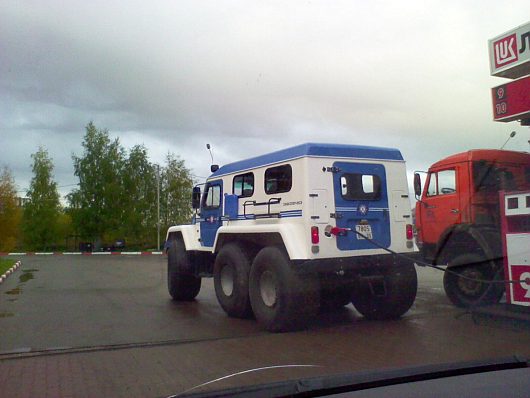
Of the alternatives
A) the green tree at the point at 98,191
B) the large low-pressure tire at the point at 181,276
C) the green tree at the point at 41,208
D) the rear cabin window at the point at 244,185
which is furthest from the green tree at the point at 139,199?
the rear cabin window at the point at 244,185

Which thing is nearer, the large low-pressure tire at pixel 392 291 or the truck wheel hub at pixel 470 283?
the large low-pressure tire at pixel 392 291

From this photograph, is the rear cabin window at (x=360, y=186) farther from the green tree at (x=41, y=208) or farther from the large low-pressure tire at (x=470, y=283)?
the green tree at (x=41, y=208)

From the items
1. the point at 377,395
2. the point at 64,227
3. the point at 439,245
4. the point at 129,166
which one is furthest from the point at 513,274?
the point at 64,227

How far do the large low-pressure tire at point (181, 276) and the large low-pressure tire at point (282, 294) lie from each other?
3827 millimetres

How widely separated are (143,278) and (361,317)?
10.4 m

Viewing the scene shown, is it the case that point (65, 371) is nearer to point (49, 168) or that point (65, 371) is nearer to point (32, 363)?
point (32, 363)

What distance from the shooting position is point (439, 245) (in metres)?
10.8

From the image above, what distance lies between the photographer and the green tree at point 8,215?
104 feet

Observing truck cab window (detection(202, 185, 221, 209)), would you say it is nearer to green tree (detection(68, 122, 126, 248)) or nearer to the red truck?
the red truck

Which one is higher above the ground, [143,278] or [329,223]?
[329,223]

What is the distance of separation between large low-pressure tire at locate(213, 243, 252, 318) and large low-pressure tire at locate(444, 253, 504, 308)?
3.56 m

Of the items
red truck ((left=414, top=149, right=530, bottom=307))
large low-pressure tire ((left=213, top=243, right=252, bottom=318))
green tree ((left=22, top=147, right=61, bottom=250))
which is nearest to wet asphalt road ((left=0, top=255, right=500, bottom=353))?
large low-pressure tire ((left=213, top=243, right=252, bottom=318))

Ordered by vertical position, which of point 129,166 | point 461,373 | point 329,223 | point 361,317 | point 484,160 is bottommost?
point 361,317

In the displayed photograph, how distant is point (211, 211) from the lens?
37.6ft
